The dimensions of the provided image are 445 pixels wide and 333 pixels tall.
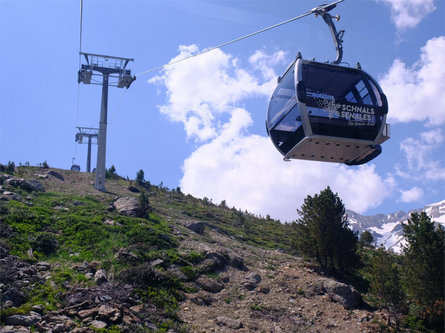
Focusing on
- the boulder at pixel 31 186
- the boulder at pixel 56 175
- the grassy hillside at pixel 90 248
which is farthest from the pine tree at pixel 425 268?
the boulder at pixel 56 175

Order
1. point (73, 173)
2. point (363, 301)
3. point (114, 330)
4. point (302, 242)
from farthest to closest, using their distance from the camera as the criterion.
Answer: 1. point (73, 173)
2. point (302, 242)
3. point (363, 301)
4. point (114, 330)

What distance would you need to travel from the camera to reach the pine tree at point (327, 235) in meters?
26.5

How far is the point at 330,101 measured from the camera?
38.7 ft

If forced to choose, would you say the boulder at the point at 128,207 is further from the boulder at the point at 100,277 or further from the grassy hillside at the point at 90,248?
the boulder at the point at 100,277

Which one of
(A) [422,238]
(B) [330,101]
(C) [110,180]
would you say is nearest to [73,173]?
(C) [110,180]

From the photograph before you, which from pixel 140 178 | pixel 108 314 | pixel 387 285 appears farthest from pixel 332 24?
pixel 140 178

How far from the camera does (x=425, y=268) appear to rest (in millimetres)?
20469

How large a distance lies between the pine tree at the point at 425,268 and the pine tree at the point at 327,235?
4.59m

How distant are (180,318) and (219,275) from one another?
5.34 m

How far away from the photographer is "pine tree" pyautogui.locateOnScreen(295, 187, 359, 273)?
26453 mm

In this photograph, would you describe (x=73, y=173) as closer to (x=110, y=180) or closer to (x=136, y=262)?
(x=110, y=180)

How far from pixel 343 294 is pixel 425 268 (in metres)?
4.01

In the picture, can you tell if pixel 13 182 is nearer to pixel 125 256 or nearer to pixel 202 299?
pixel 125 256

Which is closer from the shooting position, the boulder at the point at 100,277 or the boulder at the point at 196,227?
the boulder at the point at 100,277
